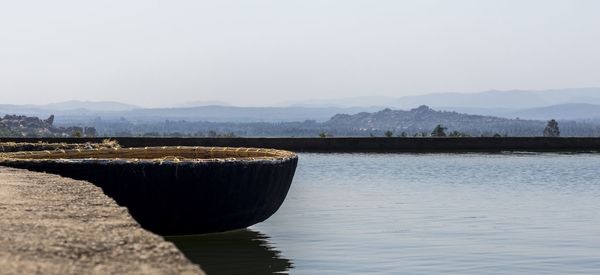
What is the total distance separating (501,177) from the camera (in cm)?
2791

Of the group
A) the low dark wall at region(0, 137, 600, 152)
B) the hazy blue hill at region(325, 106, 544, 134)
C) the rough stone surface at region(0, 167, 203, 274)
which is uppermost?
the hazy blue hill at region(325, 106, 544, 134)

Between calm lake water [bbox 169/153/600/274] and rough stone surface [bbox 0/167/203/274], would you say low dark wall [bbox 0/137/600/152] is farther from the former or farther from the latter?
rough stone surface [bbox 0/167/203/274]

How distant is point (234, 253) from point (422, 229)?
370 centimetres

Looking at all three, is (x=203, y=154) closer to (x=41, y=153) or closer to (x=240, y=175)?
(x=41, y=153)

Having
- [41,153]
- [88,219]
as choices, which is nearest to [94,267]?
[88,219]

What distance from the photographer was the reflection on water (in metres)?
12.0

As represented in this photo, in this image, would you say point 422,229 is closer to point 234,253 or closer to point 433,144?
point 234,253

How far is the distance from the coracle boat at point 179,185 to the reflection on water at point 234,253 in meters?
0.23

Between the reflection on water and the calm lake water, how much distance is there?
0.04 feet

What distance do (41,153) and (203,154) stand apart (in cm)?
270

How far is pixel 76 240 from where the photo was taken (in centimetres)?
663

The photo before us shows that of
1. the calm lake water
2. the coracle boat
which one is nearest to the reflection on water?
the calm lake water

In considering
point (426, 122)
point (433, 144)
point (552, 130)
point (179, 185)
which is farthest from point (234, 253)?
point (426, 122)

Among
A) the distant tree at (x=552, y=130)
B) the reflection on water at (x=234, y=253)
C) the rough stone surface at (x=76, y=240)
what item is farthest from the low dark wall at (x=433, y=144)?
the rough stone surface at (x=76, y=240)
